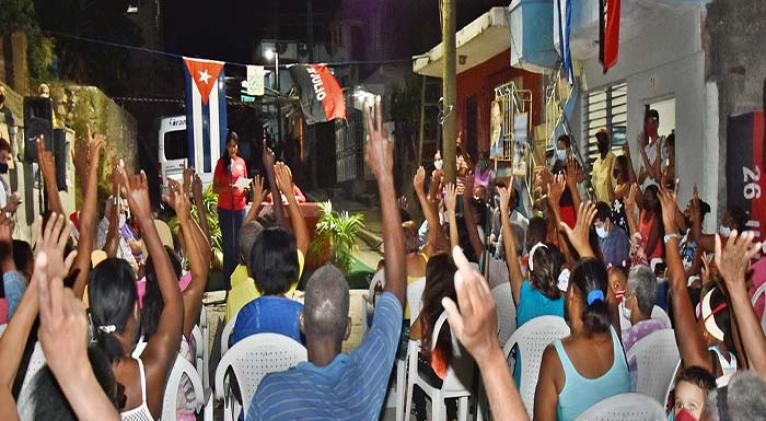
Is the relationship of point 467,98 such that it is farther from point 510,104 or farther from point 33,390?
point 33,390

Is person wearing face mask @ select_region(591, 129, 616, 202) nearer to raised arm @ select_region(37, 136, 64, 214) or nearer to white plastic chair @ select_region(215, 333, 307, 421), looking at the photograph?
white plastic chair @ select_region(215, 333, 307, 421)

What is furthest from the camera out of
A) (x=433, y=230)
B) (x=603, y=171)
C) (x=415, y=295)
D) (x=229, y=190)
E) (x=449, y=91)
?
(x=449, y=91)

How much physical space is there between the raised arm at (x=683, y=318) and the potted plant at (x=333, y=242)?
8319 millimetres

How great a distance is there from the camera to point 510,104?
12.9 metres

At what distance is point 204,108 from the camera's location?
38.1 feet

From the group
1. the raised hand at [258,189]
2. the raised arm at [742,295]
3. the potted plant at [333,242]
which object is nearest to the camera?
the raised arm at [742,295]

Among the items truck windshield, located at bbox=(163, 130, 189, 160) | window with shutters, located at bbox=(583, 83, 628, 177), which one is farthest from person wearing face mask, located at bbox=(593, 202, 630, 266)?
truck windshield, located at bbox=(163, 130, 189, 160)

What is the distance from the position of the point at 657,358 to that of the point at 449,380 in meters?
1.21

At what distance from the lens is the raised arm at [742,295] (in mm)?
2637

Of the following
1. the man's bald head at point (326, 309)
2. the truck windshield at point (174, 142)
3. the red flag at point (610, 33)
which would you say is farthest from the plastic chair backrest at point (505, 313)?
the truck windshield at point (174, 142)

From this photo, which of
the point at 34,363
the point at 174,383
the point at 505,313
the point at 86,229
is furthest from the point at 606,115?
the point at 34,363

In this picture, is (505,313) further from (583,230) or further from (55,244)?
(55,244)

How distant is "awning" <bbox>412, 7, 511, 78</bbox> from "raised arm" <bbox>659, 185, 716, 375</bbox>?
8.72 meters

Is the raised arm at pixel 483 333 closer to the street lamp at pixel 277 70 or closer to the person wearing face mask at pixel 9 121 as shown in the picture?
the person wearing face mask at pixel 9 121
